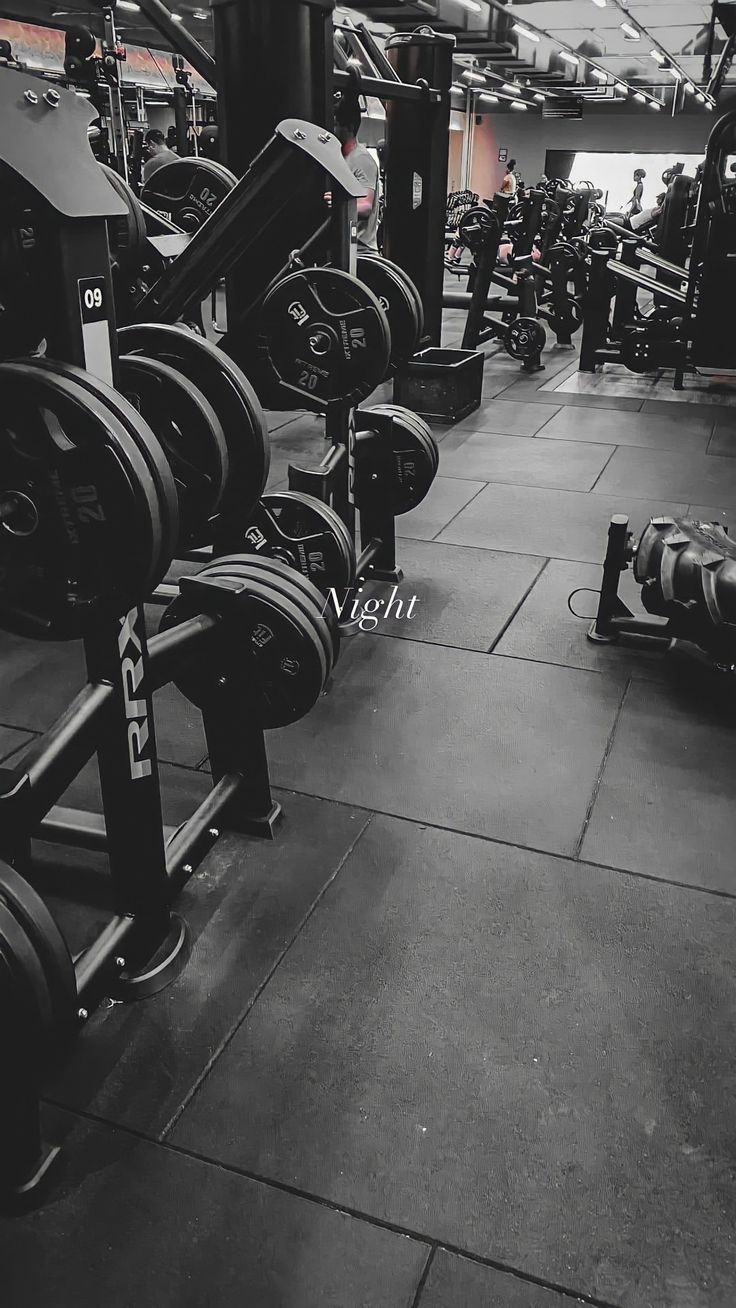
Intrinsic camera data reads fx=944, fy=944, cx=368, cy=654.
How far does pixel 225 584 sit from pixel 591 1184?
1.10 metres

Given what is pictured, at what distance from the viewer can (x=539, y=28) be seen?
12477mm

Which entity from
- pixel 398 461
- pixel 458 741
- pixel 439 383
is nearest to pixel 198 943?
pixel 458 741

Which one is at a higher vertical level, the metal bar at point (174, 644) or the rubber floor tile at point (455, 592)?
the metal bar at point (174, 644)

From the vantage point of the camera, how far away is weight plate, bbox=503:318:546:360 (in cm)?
642

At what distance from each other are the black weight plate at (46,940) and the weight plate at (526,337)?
5.98 m

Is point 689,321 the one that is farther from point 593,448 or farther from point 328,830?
point 328,830

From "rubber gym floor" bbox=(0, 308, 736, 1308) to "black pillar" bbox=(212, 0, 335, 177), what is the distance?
1.61 meters

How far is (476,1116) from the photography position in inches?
53.9

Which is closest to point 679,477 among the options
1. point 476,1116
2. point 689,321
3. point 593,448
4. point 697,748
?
point 593,448

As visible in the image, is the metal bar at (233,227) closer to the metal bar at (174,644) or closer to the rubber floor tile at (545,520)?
the metal bar at (174,644)

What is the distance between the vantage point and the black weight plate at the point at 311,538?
8.18 ft

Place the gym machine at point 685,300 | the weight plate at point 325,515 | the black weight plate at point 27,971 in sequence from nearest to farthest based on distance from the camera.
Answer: the black weight plate at point 27,971
the weight plate at point 325,515
the gym machine at point 685,300

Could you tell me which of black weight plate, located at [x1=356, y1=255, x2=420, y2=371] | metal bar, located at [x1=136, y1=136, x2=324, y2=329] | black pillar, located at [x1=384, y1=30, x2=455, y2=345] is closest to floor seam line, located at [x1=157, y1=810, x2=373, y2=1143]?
metal bar, located at [x1=136, y1=136, x2=324, y2=329]

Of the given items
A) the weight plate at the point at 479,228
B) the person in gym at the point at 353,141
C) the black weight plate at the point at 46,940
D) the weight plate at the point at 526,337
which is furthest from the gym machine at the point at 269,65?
the weight plate at the point at 526,337
